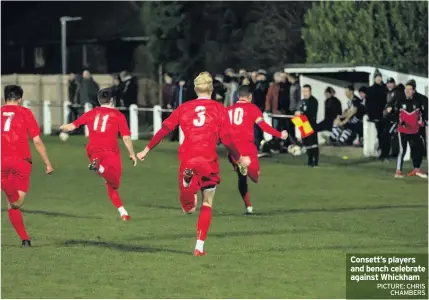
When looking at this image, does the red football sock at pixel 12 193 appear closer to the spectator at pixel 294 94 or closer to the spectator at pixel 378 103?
the spectator at pixel 378 103

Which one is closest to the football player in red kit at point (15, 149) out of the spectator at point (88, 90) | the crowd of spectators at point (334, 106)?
the crowd of spectators at point (334, 106)

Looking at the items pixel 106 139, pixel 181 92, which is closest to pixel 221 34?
pixel 181 92

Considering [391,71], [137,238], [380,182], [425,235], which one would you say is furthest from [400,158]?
[137,238]

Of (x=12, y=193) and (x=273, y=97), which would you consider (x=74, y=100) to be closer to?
(x=273, y=97)

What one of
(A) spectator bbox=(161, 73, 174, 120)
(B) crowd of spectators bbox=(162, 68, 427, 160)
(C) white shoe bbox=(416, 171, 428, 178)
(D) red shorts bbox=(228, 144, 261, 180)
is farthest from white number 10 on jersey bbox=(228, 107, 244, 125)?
(A) spectator bbox=(161, 73, 174, 120)

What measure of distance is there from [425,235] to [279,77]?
13906mm

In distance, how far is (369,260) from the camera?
46.9ft

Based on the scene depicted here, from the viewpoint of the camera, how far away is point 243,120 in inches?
736

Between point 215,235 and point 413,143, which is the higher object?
point 215,235

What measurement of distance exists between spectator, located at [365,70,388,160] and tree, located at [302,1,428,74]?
5673mm

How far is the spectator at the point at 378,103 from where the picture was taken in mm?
28641

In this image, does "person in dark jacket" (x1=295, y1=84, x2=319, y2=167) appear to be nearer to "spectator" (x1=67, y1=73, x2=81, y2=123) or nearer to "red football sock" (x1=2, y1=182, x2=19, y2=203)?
"spectator" (x1=67, y1=73, x2=81, y2=123)

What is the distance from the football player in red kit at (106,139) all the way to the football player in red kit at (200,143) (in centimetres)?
329

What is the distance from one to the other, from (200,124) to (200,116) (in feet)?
0.30
